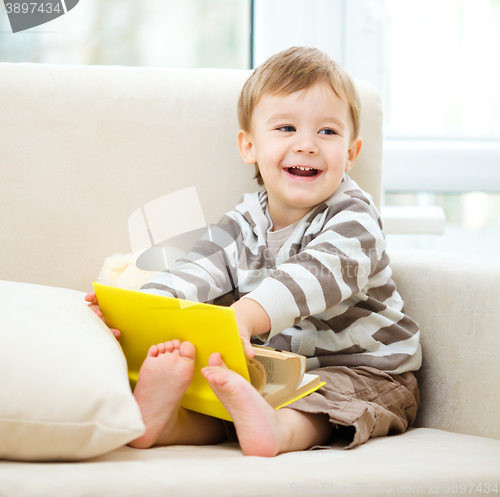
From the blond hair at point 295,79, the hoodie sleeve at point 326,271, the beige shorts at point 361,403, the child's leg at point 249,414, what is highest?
the blond hair at point 295,79

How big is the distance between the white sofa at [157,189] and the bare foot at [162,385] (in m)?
0.03

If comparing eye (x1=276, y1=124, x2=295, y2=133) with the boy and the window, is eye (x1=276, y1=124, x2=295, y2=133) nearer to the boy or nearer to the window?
the boy

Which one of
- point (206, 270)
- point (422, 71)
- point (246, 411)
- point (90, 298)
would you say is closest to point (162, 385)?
point (246, 411)

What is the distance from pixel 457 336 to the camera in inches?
31.5

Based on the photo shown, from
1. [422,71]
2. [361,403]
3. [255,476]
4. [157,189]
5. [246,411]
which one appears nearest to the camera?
[255,476]

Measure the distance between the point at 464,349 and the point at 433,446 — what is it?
8.5 inches

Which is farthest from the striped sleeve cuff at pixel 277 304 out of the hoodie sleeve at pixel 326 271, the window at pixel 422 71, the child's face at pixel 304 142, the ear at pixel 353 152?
the window at pixel 422 71

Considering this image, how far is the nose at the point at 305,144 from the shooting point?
866 millimetres

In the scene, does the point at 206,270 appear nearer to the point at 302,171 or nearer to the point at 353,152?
the point at 302,171

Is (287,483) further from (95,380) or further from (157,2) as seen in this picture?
(157,2)

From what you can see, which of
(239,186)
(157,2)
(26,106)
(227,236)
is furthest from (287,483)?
(157,2)

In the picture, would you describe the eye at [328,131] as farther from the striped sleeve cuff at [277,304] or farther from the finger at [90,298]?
the finger at [90,298]

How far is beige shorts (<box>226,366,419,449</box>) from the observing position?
0.66 meters

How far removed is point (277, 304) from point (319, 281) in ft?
0.24
